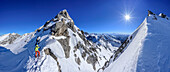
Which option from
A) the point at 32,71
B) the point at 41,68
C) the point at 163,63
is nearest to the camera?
the point at 163,63

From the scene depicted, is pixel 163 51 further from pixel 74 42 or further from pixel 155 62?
pixel 74 42

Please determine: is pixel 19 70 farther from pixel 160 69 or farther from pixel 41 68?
pixel 160 69

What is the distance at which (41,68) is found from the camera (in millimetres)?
15734

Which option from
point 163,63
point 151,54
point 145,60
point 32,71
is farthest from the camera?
point 32,71

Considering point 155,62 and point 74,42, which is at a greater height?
point 74,42

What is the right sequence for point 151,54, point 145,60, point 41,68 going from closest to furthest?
point 145,60 → point 151,54 → point 41,68

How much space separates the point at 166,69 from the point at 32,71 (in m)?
20.2

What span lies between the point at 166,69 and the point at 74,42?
36.5 m

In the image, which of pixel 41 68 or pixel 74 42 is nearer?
pixel 41 68

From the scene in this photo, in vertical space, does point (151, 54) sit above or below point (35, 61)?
below

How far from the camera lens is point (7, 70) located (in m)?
16.1

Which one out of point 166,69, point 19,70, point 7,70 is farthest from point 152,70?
point 7,70

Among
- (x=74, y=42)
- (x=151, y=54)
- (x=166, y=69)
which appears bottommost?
(x=166, y=69)

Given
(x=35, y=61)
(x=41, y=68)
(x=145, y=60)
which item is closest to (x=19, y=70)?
(x=35, y=61)
